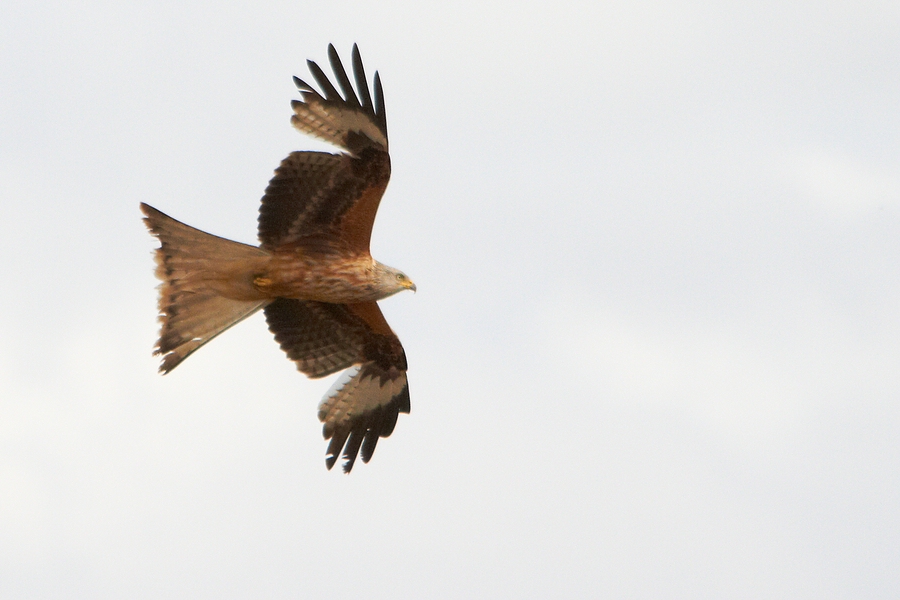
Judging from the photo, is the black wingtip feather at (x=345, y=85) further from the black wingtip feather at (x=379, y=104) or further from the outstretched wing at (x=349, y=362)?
the outstretched wing at (x=349, y=362)

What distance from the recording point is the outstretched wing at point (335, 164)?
35.6 feet

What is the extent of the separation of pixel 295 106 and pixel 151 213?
1.43 metres

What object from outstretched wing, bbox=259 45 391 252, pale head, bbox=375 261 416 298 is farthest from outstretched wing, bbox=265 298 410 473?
outstretched wing, bbox=259 45 391 252

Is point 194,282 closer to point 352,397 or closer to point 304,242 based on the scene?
point 304,242

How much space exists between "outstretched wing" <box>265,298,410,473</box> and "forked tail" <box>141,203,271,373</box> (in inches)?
33.3

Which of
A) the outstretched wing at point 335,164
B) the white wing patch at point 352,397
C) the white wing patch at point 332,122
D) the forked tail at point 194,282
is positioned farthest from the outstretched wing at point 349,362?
the white wing patch at point 332,122

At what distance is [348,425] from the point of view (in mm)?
12133

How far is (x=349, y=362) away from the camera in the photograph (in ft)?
40.4

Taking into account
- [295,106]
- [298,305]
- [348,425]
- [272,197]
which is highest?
[295,106]

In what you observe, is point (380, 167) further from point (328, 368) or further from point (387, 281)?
point (328, 368)

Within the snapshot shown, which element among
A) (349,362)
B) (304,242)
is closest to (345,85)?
(304,242)

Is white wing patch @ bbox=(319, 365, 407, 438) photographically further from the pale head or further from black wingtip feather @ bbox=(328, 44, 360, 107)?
black wingtip feather @ bbox=(328, 44, 360, 107)

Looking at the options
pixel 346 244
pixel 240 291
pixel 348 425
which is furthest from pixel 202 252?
pixel 348 425

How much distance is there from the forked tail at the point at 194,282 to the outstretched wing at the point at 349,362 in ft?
2.78
